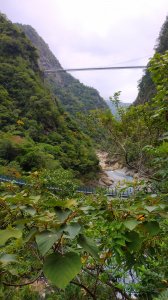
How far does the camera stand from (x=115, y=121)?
5809mm

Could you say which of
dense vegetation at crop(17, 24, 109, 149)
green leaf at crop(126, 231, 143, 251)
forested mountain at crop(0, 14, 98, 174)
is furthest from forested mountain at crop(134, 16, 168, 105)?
green leaf at crop(126, 231, 143, 251)

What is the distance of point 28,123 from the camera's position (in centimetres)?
2002

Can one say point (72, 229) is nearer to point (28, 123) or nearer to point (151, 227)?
point (151, 227)

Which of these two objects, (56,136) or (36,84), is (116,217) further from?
(36,84)

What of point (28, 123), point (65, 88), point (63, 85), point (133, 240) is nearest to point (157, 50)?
point (28, 123)

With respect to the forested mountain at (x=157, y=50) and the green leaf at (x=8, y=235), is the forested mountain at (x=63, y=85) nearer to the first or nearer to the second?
the forested mountain at (x=157, y=50)

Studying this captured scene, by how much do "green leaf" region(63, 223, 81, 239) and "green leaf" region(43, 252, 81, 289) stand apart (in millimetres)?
40

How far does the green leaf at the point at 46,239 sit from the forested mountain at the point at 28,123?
→ 1363 cm

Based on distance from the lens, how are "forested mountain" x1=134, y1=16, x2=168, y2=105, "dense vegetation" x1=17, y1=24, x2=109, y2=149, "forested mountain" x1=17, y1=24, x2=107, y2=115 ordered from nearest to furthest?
"forested mountain" x1=134, y1=16, x2=168, y2=105 → "dense vegetation" x1=17, y1=24, x2=109, y2=149 → "forested mountain" x1=17, y1=24, x2=107, y2=115

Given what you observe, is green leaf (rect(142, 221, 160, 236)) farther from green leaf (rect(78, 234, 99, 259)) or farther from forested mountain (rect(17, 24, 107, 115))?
forested mountain (rect(17, 24, 107, 115))

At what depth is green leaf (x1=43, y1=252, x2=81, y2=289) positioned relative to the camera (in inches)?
21.9

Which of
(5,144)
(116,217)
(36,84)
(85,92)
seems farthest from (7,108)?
(85,92)

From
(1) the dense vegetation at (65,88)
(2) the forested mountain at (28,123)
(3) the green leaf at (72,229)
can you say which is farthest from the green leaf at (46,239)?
(1) the dense vegetation at (65,88)

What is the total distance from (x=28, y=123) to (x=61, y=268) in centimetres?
1983
